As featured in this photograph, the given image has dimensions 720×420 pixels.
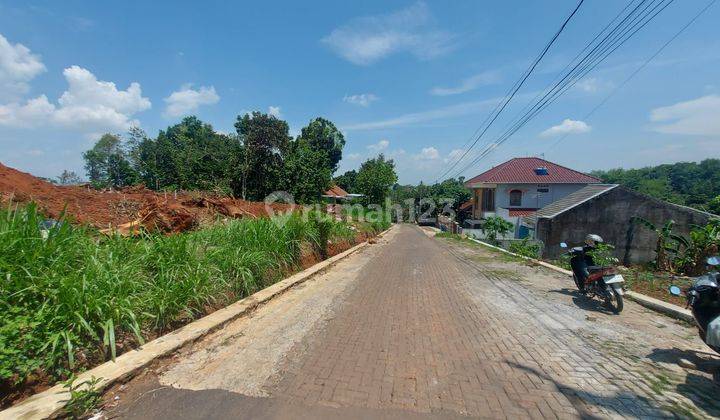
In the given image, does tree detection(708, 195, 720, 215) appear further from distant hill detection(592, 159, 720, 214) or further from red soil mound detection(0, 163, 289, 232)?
distant hill detection(592, 159, 720, 214)

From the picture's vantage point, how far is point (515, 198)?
29.2 m

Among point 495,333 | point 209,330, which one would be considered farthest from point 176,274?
point 495,333

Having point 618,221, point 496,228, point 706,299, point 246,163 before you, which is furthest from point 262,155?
point 706,299

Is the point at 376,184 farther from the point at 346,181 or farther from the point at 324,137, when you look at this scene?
the point at 346,181

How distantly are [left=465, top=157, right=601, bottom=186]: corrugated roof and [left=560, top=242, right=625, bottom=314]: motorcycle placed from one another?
23116mm

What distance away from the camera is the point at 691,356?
13.3ft

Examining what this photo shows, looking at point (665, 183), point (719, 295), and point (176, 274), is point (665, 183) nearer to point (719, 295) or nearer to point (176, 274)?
point (719, 295)

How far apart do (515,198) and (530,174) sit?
278cm

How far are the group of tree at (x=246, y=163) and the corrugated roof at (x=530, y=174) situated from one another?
43.8 ft

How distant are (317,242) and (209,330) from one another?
6517 mm

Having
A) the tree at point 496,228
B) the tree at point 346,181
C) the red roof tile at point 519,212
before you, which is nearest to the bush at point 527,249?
the tree at point 496,228

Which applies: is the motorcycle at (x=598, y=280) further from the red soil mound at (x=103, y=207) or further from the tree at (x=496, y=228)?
the tree at (x=496, y=228)

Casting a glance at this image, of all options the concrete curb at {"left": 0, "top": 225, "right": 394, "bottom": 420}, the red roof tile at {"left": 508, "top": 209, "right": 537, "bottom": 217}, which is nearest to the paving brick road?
the concrete curb at {"left": 0, "top": 225, "right": 394, "bottom": 420}

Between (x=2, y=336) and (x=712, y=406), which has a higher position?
(x=2, y=336)
